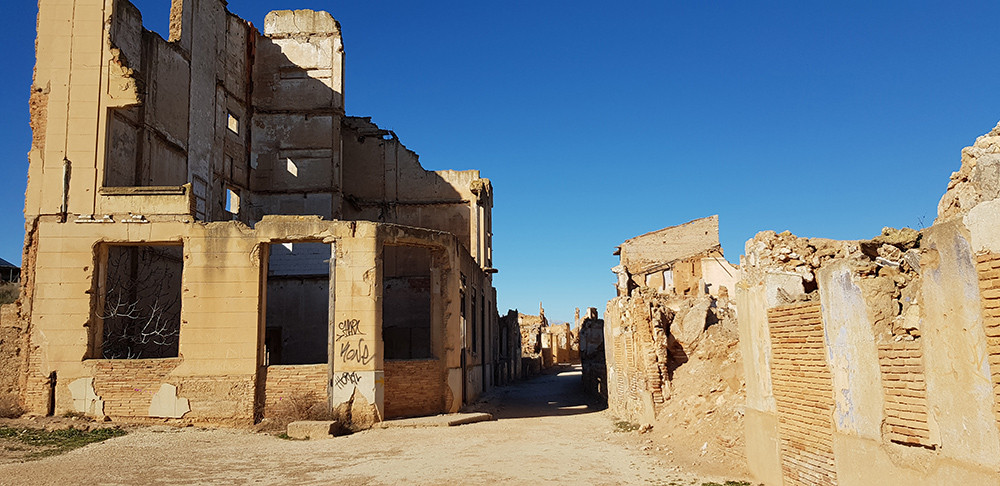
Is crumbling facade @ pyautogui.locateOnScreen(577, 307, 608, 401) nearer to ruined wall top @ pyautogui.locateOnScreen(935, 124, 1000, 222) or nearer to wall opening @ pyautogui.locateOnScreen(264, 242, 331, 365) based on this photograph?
wall opening @ pyautogui.locateOnScreen(264, 242, 331, 365)

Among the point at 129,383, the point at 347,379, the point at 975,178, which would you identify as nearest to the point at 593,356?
the point at 347,379

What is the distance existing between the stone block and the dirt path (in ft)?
0.93

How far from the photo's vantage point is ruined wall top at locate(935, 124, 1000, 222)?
16.7 feet

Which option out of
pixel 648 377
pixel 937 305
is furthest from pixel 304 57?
pixel 937 305

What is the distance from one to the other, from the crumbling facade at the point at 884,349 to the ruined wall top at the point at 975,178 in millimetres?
12

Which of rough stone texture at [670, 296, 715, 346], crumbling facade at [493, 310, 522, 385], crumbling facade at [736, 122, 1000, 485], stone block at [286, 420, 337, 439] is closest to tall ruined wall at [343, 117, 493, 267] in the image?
crumbling facade at [493, 310, 522, 385]

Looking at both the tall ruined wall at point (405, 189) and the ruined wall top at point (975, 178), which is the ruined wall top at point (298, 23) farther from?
the ruined wall top at point (975, 178)

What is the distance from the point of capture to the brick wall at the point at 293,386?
612 inches

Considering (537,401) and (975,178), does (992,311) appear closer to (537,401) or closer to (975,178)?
(975,178)

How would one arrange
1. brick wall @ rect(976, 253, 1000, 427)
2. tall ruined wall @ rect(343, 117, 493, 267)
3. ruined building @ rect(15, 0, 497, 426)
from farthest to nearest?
tall ruined wall @ rect(343, 117, 493, 267)
ruined building @ rect(15, 0, 497, 426)
brick wall @ rect(976, 253, 1000, 427)

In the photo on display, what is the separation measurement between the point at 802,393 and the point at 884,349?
1617 mm

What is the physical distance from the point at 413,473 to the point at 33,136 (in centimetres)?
1306

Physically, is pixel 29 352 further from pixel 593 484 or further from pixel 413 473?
pixel 593 484

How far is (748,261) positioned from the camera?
8.85 meters
